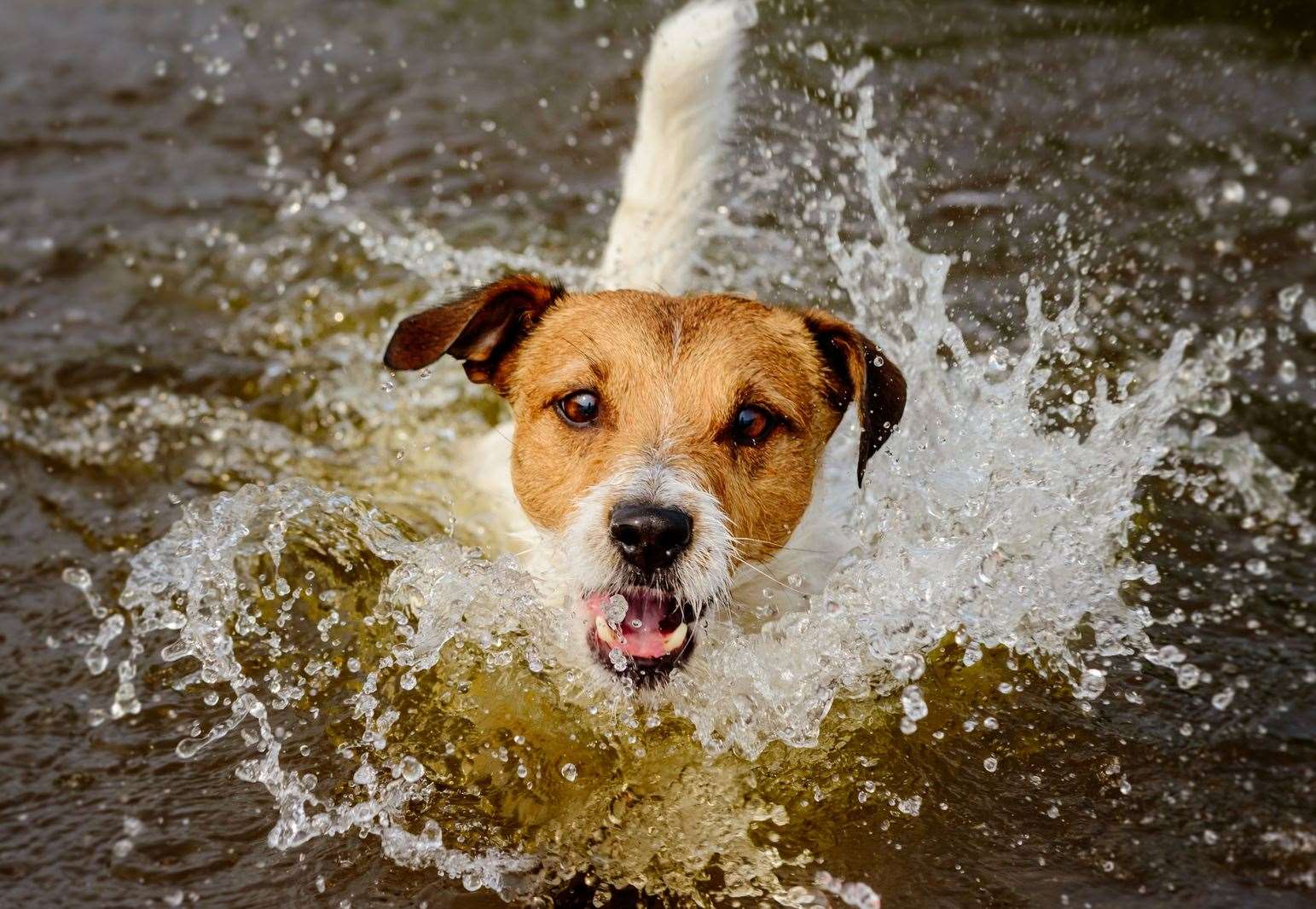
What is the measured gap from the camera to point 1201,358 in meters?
5.28

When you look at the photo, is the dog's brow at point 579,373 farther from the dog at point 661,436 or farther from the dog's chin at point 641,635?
the dog's chin at point 641,635

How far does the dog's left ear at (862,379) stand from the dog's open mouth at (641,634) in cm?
65

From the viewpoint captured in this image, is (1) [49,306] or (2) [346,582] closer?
(2) [346,582]

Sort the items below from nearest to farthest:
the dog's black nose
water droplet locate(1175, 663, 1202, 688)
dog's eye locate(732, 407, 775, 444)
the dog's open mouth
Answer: the dog's black nose → the dog's open mouth → dog's eye locate(732, 407, 775, 444) → water droplet locate(1175, 663, 1202, 688)

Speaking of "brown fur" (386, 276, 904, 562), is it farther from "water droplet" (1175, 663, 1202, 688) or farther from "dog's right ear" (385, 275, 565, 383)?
"water droplet" (1175, 663, 1202, 688)

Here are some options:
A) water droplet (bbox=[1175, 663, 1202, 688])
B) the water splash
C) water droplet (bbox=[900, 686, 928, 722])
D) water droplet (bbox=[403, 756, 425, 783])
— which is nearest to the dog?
the water splash

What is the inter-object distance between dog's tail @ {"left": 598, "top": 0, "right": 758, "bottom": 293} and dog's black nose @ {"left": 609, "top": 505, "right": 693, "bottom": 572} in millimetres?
1789

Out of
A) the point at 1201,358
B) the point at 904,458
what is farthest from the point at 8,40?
the point at 1201,358

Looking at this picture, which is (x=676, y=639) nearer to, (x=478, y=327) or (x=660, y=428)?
(x=660, y=428)

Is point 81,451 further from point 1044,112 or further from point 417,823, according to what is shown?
point 1044,112

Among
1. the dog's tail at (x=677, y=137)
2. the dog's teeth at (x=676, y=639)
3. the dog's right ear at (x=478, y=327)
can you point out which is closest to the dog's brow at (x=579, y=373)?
the dog's right ear at (x=478, y=327)

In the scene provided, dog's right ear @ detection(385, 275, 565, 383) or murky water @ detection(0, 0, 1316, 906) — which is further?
dog's right ear @ detection(385, 275, 565, 383)

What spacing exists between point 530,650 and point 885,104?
172 inches

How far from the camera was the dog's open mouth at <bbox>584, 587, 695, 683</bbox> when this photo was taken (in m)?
3.38
